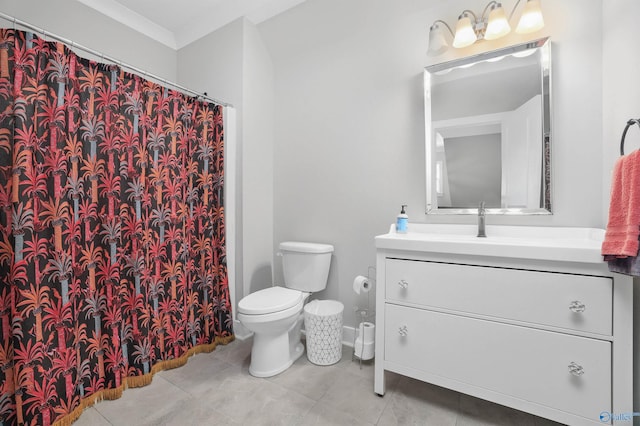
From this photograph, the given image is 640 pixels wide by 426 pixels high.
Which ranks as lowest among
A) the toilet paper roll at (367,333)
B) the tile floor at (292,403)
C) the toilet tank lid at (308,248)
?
the tile floor at (292,403)

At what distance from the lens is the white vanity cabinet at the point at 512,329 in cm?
107

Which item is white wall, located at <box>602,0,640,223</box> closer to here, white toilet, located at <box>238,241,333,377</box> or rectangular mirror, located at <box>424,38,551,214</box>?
rectangular mirror, located at <box>424,38,551,214</box>

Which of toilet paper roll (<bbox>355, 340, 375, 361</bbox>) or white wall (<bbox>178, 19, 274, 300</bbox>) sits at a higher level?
white wall (<bbox>178, 19, 274, 300</bbox>)

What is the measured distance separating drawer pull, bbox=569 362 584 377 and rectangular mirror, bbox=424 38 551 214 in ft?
2.50

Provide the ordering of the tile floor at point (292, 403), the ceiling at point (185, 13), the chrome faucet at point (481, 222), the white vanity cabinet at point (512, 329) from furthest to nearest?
the ceiling at point (185, 13) < the chrome faucet at point (481, 222) < the tile floor at point (292, 403) < the white vanity cabinet at point (512, 329)

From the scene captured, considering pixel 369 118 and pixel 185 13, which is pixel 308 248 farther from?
pixel 185 13

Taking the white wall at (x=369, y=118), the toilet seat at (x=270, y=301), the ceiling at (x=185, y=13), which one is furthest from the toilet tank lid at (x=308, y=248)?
the ceiling at (x=185, y=13)

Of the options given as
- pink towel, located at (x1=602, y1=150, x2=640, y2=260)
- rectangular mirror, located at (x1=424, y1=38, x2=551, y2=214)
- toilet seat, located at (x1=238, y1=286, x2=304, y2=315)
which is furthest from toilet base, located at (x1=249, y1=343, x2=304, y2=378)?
pink towel, located at (x1=602, y1=150, x2=640, y2=260)

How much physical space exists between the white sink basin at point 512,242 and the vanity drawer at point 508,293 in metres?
0.08

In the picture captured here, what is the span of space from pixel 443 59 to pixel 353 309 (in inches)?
70.0

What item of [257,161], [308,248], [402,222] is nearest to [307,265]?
[308,248]

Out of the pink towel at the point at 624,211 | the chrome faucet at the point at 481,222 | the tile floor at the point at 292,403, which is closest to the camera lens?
the pink towel at the point at 624,211

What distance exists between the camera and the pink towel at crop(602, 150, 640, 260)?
96 centimetres

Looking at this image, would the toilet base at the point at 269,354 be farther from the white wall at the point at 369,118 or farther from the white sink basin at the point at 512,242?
the white sink basin at the point at 512,242
